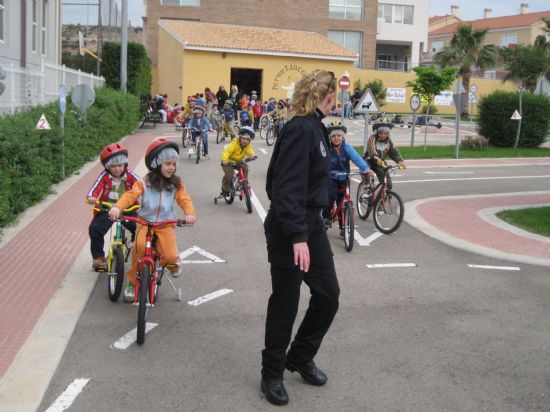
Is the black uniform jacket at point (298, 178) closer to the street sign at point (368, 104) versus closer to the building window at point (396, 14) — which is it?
the street sign at point (368, 104)

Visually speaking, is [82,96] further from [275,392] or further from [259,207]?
[275,392]

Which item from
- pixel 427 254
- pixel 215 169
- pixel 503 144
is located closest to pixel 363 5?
pixel 503 144

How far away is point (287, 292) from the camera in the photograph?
456 cm

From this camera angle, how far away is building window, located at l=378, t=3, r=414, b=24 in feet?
213

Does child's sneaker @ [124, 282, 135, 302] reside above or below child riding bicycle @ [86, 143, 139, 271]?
below

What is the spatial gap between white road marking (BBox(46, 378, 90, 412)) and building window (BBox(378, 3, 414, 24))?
208ft

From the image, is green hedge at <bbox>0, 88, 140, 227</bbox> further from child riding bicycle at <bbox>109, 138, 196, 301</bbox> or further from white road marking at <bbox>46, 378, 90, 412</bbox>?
white road marking at <bbox>46, 378, 90, 412</bbox>

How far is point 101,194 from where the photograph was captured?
23.3ft

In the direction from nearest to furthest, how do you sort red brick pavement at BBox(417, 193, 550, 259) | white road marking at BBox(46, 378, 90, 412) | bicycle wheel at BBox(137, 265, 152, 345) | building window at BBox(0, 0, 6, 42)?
white road marking at BBox(46, 378, 90, 412) → bicycle wheel at BBox(137, 265, 152, 345) → red brick pavement at BBox(417, 193, 550, 259) → building window at BBox(0, 0, 6, 42)

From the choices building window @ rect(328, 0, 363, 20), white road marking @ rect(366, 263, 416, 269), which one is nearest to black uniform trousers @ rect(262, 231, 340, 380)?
white road marking @ rect(366, 263, 416, 269)

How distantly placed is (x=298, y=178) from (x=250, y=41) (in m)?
40.2

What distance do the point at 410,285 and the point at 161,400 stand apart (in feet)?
12.8

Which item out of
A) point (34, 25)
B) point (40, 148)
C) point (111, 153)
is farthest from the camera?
point (34, 25)

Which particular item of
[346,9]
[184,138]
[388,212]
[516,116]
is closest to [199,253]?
[388,212]
